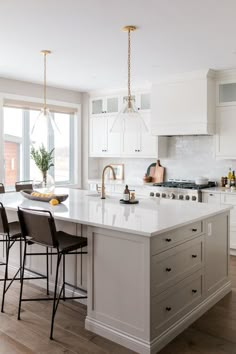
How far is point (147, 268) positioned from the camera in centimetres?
247

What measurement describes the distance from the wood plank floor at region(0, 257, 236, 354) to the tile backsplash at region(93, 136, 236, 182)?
106 inches

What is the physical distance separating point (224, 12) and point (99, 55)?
5.89ft

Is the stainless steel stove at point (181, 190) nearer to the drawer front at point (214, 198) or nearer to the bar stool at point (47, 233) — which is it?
the drawer front at point (214, 198)

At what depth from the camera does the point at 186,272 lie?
293cm

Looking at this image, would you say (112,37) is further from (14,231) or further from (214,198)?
(214,198)

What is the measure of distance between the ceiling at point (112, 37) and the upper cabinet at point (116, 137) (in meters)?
0.81

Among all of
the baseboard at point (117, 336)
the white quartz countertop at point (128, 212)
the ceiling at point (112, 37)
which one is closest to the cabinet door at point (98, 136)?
the ceiling at point (112, 37)

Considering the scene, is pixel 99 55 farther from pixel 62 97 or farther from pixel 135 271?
pixel 135 271

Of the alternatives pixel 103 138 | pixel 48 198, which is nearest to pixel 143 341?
pixel 48 198

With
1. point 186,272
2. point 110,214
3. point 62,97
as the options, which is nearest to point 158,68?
point 62,97

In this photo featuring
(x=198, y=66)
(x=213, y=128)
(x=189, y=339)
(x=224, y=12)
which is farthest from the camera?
(x=213, y=128)

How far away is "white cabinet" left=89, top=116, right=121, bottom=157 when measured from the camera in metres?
6.66

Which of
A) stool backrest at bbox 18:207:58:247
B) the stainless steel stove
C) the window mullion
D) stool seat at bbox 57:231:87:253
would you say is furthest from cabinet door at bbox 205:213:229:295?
the window mullion

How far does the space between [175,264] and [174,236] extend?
Answer: 222 millimetres
